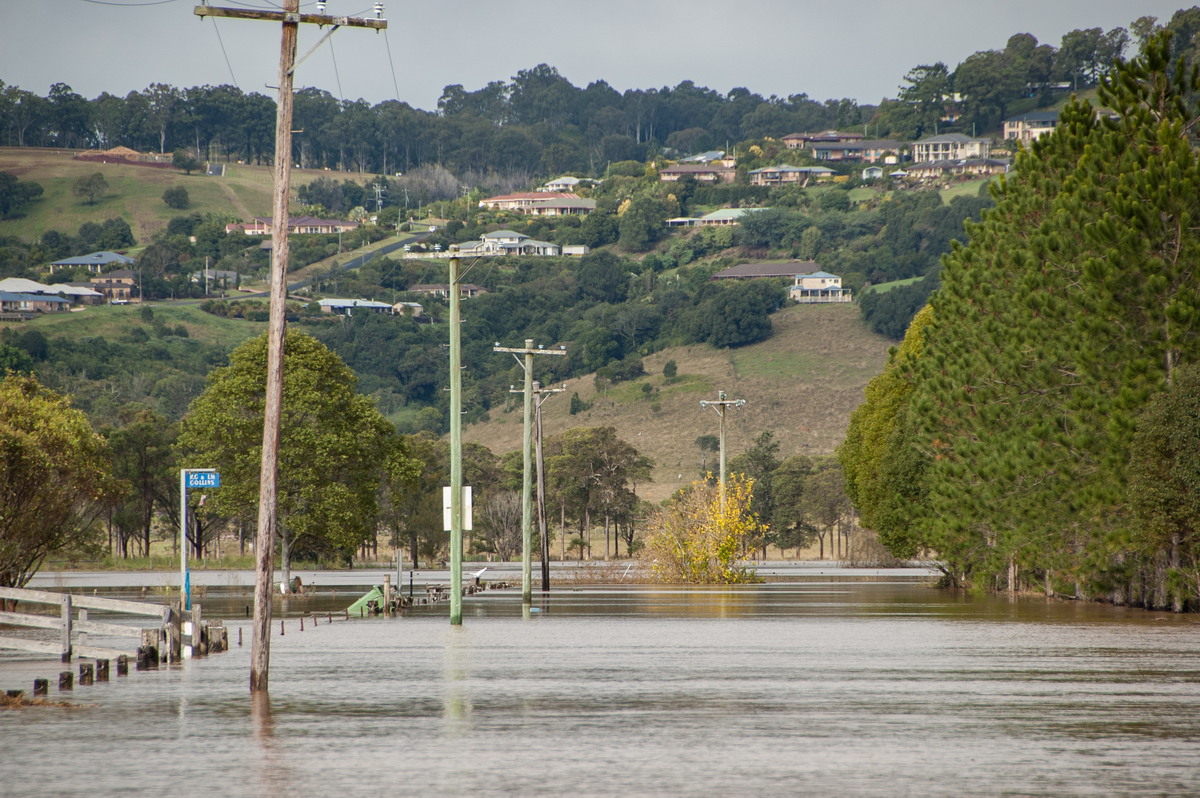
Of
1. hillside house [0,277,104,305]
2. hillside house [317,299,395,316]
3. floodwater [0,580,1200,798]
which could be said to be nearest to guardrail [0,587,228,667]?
floodwater [0,580,1200,798]

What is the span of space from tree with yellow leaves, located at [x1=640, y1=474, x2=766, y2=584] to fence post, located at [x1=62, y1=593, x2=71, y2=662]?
37.7 m

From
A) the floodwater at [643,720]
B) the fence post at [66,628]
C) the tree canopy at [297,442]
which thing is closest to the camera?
the floodwater at [643,720]

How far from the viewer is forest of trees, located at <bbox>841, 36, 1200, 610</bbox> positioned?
39.7 metres

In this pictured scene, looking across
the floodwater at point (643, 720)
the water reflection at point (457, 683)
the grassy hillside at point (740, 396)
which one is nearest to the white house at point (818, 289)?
the grassy hillside at point (740, 396)

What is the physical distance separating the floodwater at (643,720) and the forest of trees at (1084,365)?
326 inches

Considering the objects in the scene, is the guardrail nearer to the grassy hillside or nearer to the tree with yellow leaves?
the tree with yellow leaves

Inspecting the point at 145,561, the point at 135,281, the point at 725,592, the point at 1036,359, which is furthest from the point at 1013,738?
the point at 135,281

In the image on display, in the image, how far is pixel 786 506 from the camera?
107 metres

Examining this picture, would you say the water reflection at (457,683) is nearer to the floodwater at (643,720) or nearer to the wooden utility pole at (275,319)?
the floodwater at (643,720)

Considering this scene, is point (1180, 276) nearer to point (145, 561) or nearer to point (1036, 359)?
point (1036, 359)

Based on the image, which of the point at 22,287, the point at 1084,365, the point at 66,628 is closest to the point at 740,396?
the point at 22,287

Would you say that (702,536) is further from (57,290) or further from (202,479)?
(57,290)

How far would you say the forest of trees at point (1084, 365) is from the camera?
3966 cm

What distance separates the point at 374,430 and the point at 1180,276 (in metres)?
32.9
